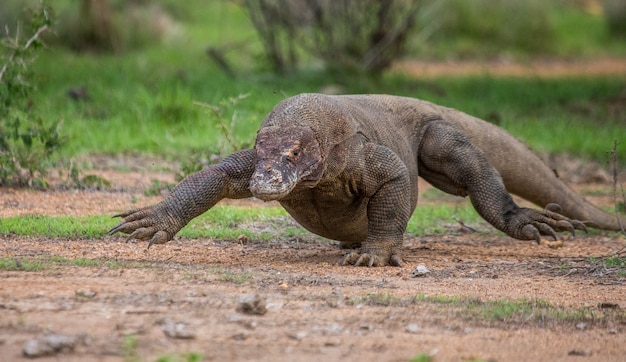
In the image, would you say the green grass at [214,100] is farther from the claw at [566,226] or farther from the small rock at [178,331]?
the small rock at [178,331]

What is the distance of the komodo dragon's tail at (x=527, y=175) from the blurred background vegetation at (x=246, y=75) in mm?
1532

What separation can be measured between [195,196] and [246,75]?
7.03 metres

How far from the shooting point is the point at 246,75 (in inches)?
Answer: 476

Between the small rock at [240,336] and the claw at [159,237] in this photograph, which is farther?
the claw at [159,237]

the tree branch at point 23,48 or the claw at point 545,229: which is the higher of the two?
the tree branch at point 23,48

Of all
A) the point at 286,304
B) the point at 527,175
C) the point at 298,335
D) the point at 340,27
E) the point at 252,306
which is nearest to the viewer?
the point at 298,335

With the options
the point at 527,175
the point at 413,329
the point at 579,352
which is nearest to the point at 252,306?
the point at 413,329

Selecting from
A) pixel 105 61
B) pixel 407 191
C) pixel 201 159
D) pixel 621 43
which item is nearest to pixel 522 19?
pixel 621 43

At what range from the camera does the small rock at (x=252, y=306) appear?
399cm

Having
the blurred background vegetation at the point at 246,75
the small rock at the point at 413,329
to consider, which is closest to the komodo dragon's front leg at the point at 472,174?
the blurred background vegetation at the point at 246,75

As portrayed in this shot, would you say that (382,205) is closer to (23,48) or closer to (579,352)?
(579,352)

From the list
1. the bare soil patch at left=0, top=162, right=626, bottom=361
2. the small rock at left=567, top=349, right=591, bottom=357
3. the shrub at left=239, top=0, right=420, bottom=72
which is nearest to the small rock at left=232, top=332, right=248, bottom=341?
the bare soil patch at left=0, top=162, right=626, bottom=361

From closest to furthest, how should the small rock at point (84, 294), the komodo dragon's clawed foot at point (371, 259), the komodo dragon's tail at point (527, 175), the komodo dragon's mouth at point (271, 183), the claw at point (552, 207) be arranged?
the small rock at point (84, 294), the komodo dragon's mouth at point (271, 183), the komodo dragon's clawed foot at point (371, 259), the claw at point (552, 207), the komodo dragon's tail at point (527, 175)

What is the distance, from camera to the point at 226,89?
1078 cm
